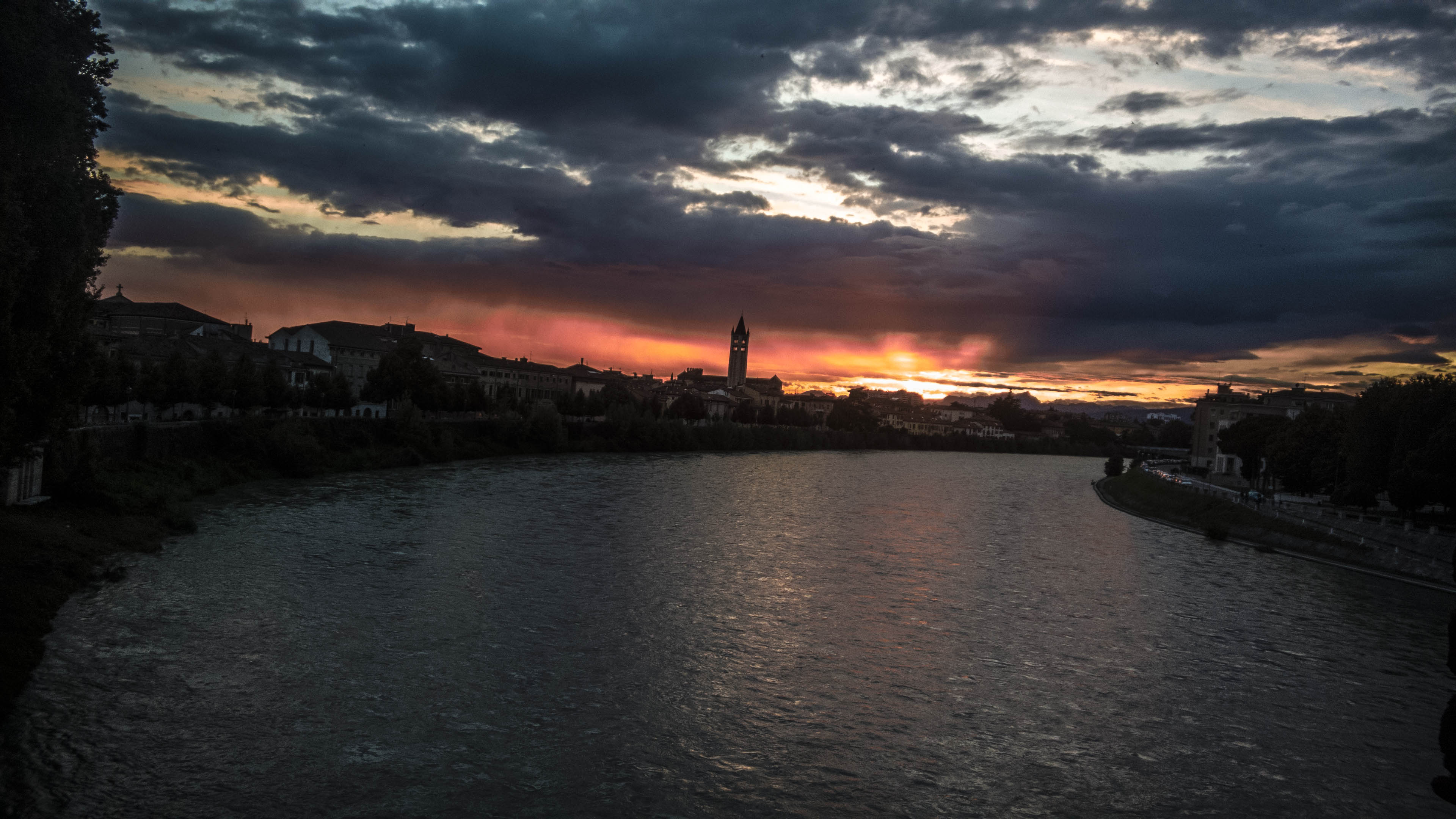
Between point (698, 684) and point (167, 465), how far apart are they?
28961mm

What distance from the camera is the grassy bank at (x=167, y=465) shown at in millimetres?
17312

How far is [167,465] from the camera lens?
35375 mm

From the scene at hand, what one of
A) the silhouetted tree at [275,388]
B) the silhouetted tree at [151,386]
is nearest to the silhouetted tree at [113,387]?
the silhouetted tree at [151,386]

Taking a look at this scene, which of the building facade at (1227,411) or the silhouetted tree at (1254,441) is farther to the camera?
the building facade at (1227,411)

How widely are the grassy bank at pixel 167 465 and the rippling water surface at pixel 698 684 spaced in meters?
0.78

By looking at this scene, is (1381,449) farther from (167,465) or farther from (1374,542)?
(167,465)

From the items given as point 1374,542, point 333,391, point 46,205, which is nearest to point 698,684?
point 46,205

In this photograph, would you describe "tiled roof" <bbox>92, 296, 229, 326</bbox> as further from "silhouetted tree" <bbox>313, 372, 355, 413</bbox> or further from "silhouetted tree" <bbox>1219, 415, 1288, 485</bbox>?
"silhouetted tree" <bbox>1219, 415, 1288, 485</bbox>

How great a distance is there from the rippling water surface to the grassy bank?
2.57 ft

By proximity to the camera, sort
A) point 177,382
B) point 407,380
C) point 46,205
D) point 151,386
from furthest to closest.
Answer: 1. point 407,380
2. point 177,382
3. point 151,386
4. point 46,205

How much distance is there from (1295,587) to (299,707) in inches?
1233

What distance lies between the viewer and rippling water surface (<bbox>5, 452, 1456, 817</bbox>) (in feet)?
38.3

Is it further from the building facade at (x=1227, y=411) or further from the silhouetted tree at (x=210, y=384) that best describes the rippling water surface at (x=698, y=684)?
the building facade at (x=1227, y=411)

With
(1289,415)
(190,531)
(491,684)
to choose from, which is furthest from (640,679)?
(1289,415)
